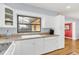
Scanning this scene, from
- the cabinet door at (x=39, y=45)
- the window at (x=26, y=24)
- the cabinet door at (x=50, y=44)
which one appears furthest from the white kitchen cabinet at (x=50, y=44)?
the window at (x=26, y=24)

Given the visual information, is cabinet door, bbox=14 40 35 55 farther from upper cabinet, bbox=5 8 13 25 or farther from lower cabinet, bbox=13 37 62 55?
upper cabinet, bbox=5 8 13 25

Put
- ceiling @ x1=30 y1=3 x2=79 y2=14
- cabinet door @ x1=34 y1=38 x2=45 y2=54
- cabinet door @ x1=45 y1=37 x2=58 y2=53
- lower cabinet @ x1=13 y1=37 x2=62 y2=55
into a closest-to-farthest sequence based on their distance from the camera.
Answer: ceiling @ x1=30 y1=3 x2=79 y2=14 → lower cabinet @ x1=13 y1=37 x2=62 y2=55 → cabinet door @ x1=34 y1=38 x2=45 y2=54 → cabinet door @ x1=45 y1=37 x2=58 y2=53

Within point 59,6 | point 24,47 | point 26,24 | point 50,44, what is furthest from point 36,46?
point 59,6

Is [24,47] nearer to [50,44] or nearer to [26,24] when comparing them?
[26,24]

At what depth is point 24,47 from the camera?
175cm

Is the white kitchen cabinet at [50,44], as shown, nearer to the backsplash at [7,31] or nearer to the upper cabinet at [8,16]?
the backsplash at [7,31]

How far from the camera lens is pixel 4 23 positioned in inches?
64.6

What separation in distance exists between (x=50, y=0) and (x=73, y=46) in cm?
164

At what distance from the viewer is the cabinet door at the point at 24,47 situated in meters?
1.61

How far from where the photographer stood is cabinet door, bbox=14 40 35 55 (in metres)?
1.61

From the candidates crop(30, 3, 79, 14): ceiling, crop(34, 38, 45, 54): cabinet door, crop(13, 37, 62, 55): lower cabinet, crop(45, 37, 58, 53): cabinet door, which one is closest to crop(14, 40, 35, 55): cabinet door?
crop(13, 37, 62, 55): lower cabinet

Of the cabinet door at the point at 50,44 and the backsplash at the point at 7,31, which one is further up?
the backsplash at the point at 7,31

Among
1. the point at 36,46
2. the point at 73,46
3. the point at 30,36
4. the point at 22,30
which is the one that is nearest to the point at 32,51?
the point at 36,46
